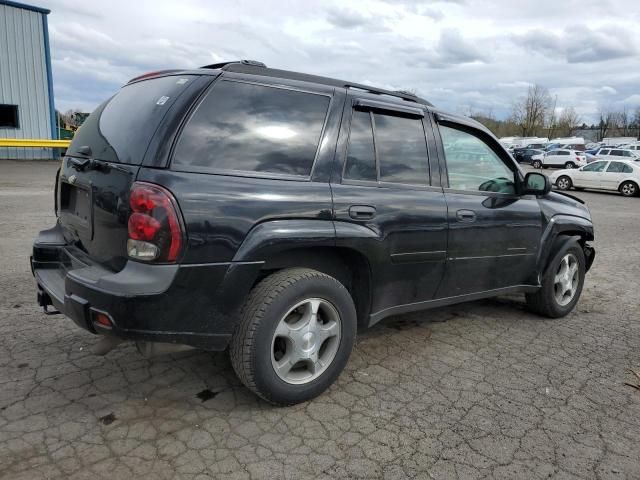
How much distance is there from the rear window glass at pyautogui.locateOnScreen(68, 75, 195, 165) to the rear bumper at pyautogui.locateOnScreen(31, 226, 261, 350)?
0.60m

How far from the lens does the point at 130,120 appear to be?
2924mm

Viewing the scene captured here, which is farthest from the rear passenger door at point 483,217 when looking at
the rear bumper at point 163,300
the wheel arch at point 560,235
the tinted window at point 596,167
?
the tinted window at point 596,167

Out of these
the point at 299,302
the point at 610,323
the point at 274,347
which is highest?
the point at 299,302


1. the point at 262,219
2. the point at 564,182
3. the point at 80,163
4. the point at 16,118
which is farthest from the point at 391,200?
the point at 16,118

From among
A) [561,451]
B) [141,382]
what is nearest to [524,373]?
[561,451]

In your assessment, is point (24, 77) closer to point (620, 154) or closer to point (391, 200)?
point (391, 200)

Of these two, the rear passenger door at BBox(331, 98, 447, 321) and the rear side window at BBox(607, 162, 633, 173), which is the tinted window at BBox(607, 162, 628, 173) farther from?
the rear passenger door at BBox(331, 98, 447, 321)

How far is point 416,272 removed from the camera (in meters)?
3.56

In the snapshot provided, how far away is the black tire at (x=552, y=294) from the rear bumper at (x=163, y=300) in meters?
3.11

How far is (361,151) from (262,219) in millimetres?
921

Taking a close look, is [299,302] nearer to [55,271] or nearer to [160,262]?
[160,262]

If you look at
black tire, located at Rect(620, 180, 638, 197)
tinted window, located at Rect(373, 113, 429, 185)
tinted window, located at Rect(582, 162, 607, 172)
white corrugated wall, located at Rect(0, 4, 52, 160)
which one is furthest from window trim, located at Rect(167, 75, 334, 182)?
white corrugated wall, located at Rect(0, 4, 52, 160)

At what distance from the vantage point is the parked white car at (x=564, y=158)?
1584 inches

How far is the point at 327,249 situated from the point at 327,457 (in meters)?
1.16
